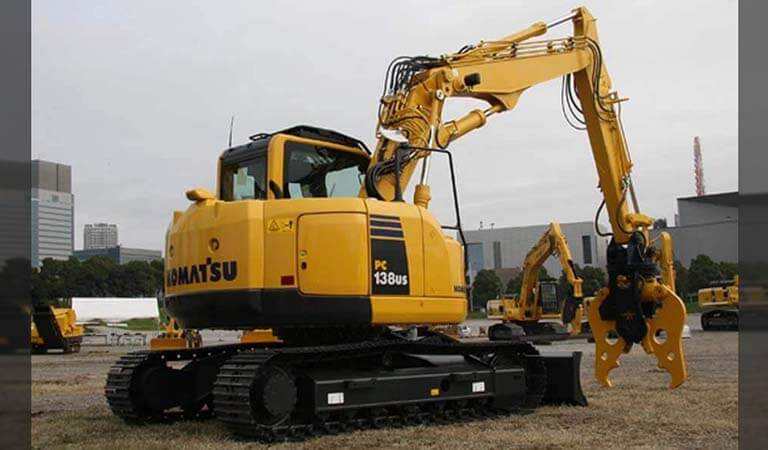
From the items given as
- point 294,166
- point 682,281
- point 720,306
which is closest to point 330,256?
point 294,166

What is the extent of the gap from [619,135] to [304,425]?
776cm

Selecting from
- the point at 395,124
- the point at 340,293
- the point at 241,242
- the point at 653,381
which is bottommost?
the point at 653,381

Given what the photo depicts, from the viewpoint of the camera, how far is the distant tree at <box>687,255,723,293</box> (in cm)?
6838

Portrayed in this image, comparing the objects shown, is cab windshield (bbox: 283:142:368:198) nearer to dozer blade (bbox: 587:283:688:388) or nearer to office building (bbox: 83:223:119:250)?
dozer blade (bbox: 587:283:688:388)

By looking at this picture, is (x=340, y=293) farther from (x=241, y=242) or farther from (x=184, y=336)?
(x=184, y=336)

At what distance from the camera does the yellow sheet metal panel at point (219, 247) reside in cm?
936

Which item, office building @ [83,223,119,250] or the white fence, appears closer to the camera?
the white fence

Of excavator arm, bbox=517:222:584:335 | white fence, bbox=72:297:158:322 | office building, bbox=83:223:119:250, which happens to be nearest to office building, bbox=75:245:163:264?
office building, bbox=83:223:119:250

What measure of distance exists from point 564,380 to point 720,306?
2838 cm

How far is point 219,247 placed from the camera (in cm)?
959

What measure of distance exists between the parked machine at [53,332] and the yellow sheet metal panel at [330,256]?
24.2m

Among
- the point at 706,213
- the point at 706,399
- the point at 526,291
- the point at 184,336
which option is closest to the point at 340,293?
the point at 706,399

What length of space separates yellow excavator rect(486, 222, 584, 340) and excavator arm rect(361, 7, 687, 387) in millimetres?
15406

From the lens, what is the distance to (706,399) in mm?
12281
